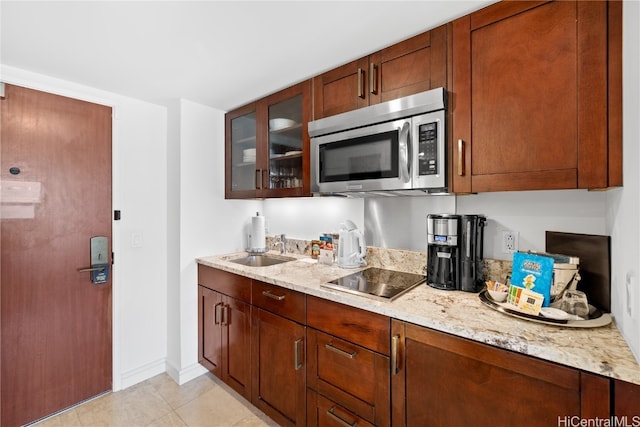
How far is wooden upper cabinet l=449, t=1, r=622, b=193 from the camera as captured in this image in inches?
40.1

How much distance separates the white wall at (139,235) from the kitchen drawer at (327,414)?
1529 mm

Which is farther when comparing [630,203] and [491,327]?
[491,327]

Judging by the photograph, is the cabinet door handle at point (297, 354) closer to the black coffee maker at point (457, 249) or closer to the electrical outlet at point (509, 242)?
the black coffee maker at point (457, 249)

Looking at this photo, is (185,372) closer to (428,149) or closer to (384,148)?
(384,148)

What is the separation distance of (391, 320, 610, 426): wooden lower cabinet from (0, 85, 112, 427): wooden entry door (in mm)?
2121

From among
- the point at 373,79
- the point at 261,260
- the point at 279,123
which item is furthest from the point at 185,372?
the point at 373,79

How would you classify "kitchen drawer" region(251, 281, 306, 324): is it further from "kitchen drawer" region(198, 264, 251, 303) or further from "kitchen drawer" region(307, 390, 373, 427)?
"kitchen drawer" region(307, 390, 373, 427)

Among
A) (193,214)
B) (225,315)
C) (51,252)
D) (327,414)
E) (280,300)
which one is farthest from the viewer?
(193,214)

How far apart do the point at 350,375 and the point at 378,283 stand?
0.47 metres

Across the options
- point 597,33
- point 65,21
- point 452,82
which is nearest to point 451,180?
point 452,82

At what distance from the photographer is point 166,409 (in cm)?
197

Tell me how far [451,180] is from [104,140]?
2327 mm

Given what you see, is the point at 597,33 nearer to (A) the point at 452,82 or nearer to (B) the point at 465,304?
(A) the point at 452,82

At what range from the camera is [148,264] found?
7.68 ft
